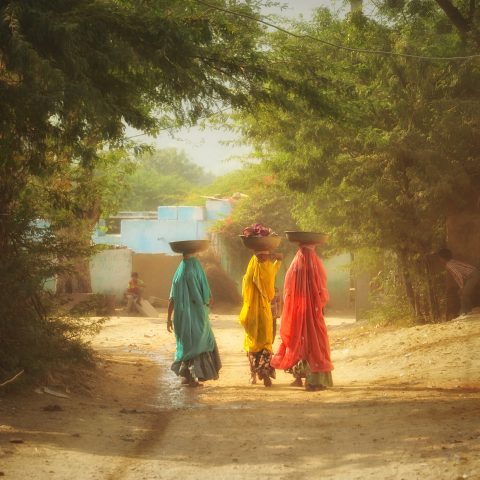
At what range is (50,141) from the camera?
9.15 m

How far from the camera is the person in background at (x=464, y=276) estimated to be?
14594mm

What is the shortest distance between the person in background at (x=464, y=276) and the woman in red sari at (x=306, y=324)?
4.60 m

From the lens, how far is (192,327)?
1109 cm

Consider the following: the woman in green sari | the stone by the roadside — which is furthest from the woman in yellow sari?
the stone by the roadside

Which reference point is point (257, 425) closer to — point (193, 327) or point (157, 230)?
point (193, 327)

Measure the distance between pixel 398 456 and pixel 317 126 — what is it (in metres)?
8.73

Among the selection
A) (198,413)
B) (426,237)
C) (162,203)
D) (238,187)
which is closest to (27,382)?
(198,413)

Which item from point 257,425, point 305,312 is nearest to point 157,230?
point 305,312

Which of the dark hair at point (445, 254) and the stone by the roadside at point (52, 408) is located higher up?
the dark hair at point (445, 254)

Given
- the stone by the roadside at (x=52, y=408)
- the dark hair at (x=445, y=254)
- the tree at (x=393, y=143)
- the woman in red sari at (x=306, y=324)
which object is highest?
the tree at (x=393, y=143)

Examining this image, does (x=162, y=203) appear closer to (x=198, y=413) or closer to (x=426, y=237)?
(x=426, y=237)

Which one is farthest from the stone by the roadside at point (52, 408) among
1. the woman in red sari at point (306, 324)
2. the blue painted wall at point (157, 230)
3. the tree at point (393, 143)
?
the blue painted wall at point (157, 230)

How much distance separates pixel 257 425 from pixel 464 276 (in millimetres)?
7912

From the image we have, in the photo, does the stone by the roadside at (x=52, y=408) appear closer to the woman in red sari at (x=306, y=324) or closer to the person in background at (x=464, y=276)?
the woman in red sari at (x=306, y=324)
